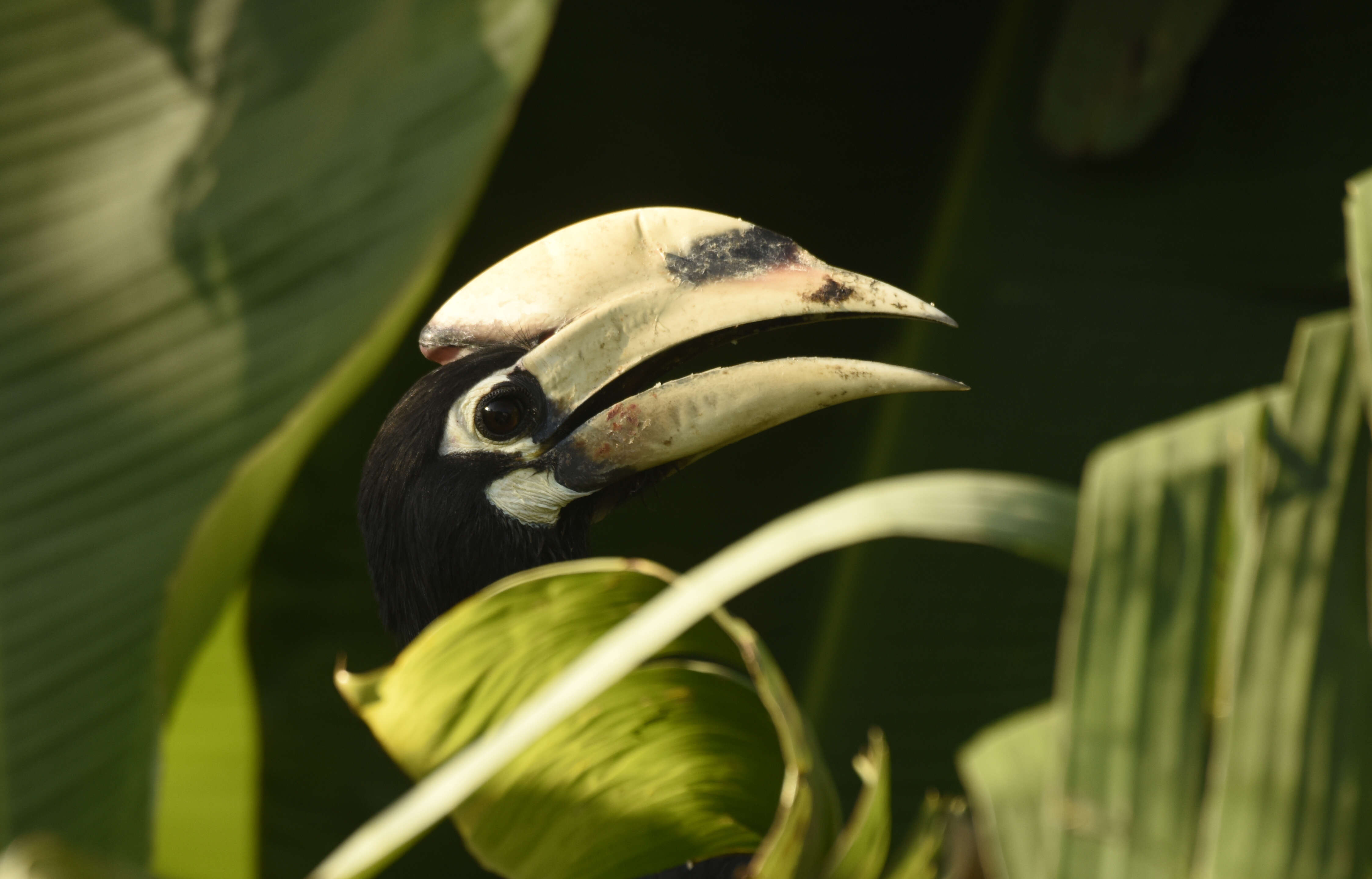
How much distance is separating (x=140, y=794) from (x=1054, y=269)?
1.28 meters

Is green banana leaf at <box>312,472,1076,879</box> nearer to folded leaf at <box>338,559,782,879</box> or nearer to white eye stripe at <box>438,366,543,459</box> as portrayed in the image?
folded leaf at <box>338,559,782,879</box>

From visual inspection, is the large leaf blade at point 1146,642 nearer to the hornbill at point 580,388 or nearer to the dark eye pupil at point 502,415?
the hornbill at point 580,388

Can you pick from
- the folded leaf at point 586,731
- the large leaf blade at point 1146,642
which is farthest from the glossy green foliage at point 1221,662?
the folded leaf at point 586,731

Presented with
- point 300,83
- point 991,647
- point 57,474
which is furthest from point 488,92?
point 991,647

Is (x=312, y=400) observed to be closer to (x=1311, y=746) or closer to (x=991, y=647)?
(x=1311, y=746)

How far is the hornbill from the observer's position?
0.72 m

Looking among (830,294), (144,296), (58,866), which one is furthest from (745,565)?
(830,294)

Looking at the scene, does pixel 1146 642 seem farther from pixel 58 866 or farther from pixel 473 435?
pixel 473 435

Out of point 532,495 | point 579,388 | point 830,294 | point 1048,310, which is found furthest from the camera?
point 1048,310

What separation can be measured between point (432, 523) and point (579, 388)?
0.22 m

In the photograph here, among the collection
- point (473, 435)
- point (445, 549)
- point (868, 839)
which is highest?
point (868, 839)

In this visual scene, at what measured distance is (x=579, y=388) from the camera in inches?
32.5

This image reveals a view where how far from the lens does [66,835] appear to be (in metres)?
0.47

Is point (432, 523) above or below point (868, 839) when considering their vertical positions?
below
